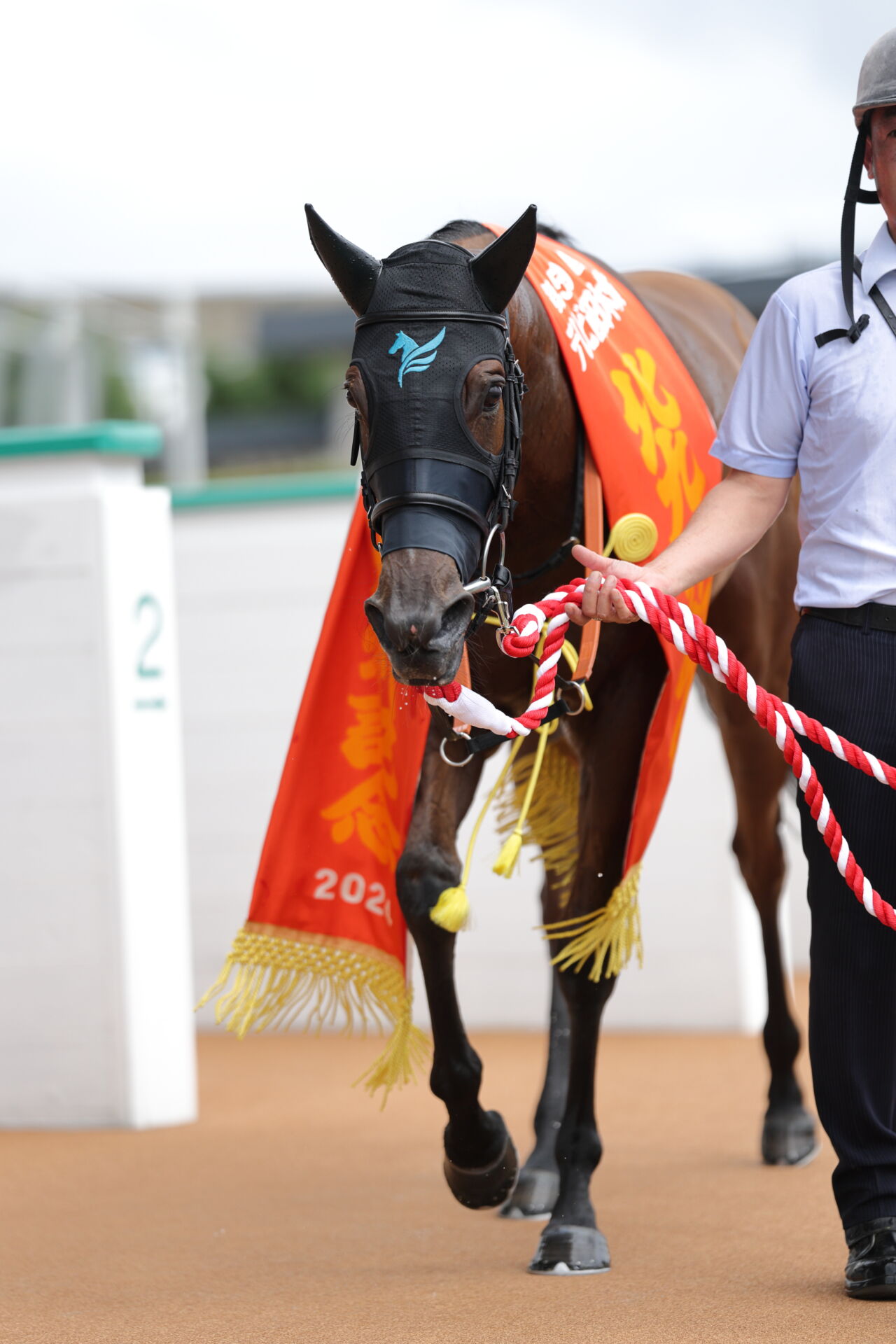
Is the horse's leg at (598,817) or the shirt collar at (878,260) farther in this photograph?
the horse's leg at (598,817)

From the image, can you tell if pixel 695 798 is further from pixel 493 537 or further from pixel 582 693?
pixel 493 537

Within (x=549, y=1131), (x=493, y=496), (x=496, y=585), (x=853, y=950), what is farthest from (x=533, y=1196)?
(x=493, y=496)

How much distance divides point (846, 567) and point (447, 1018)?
4.04 feet

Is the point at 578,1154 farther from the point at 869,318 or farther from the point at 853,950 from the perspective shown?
the point at 869,318

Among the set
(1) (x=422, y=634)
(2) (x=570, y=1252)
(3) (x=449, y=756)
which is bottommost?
(2) (x=570, y=1252)

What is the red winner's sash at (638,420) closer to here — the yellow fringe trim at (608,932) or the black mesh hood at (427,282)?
the yellow fringe trim at (608,932)

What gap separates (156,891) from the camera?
15.8 feet

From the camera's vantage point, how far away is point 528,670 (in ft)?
10.7

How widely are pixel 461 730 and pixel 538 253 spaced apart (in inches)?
38.5

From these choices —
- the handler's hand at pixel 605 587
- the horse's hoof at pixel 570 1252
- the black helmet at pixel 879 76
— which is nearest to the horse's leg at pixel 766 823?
the horse's hoof at pixel 570 1252

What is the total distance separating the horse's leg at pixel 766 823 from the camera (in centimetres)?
411

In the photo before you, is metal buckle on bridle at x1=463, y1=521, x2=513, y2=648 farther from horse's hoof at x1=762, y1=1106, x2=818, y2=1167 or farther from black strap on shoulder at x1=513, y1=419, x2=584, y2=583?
horse's hoof at x1=762, y1=1106, x2=818, y2=1167

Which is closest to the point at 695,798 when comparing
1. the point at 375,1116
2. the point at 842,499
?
the point at 375,1116

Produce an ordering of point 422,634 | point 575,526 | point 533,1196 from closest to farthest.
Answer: point 422,634 → point 575,526 → point 533,1196
